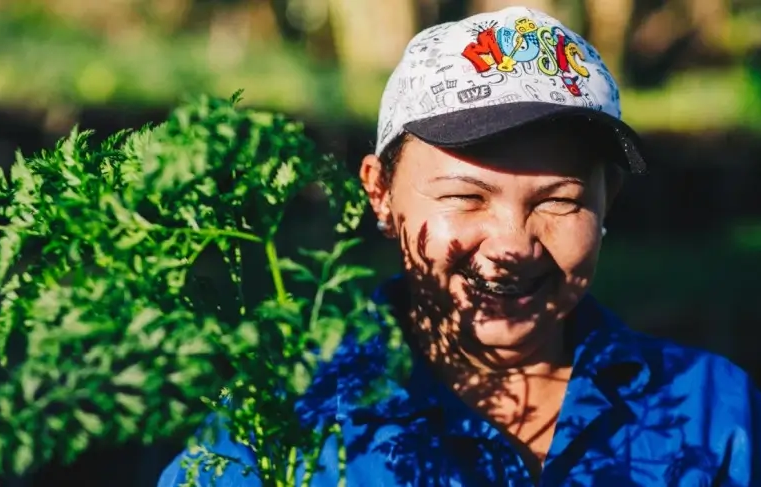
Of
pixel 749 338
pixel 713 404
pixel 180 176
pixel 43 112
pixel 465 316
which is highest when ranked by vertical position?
pixel 180 176

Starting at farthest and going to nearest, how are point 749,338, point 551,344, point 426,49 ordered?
point 749,338
point 551,344
point 426,49

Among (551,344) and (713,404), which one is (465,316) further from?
(713,404)

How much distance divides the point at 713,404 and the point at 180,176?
1.22 m

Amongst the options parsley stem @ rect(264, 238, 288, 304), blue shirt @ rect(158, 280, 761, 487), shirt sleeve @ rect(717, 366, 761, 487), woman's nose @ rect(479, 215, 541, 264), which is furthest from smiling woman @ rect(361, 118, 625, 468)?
parsley stem @ rect(264, 238, 288, 304)

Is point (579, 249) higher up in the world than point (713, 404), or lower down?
higher up

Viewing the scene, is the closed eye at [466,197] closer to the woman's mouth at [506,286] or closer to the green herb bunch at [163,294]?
the woman's mouth at [506,286]

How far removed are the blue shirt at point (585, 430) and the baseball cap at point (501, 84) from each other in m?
0.39

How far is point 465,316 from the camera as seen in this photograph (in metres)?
2.11

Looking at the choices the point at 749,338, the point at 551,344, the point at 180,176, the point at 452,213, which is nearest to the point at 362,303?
the point at 180,176

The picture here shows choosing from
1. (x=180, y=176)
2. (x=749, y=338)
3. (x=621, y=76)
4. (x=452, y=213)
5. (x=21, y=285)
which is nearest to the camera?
(x=180, y=176)

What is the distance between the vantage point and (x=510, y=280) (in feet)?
6.73

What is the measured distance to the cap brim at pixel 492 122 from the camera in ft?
6.50

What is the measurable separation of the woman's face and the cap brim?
0.04 metres

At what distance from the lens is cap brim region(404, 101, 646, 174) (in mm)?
1982
